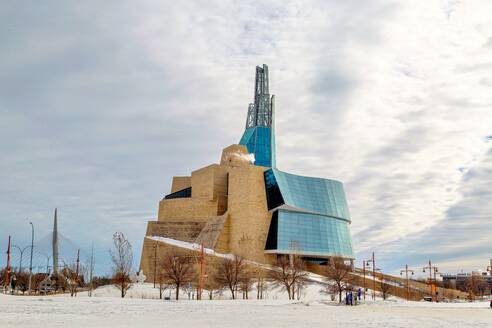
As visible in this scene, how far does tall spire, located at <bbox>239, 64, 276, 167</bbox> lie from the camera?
97562mm

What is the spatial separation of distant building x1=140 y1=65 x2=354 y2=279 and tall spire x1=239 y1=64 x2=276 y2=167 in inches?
437

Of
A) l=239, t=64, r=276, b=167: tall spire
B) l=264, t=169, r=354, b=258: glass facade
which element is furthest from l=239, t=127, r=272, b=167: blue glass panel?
l=264, t=169, r=354, b=258: glass facade

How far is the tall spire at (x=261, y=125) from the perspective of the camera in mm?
97562

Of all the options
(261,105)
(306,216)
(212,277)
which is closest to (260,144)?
(261,105)

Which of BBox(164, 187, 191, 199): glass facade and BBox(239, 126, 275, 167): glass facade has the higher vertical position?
BBox(239, 126, 275, 167): glass facade

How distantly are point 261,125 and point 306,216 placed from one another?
3214 centimetres

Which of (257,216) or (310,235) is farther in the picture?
(310,235)

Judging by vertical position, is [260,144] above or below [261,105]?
below

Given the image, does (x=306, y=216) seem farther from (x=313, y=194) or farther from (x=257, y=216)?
(x=257, y=216)

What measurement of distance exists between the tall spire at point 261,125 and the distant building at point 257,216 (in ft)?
36.4

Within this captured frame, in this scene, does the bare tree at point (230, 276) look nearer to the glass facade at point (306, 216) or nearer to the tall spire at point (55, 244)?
the glass facade at point (306, 216)

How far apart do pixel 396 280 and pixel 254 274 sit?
24706 millimetres

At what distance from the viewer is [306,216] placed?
74250 millimetres

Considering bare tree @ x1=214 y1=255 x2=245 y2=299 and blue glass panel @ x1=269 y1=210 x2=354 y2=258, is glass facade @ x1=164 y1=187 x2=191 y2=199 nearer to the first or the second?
blue glass panel @ x1=269 y1=210 x2=354 y2=258
